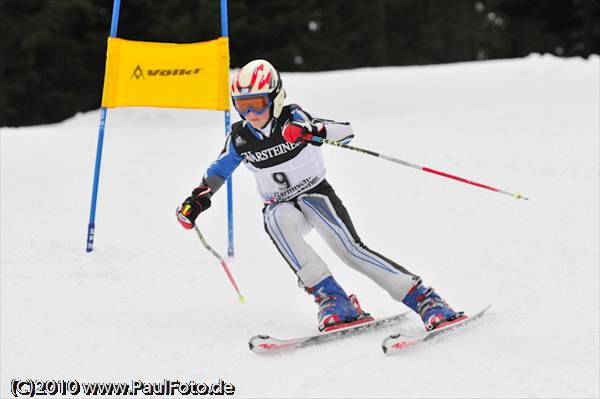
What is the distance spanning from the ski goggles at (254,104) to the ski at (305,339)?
54.8 inches

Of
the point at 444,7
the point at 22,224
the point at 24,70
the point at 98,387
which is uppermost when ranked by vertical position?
the point at 444,7

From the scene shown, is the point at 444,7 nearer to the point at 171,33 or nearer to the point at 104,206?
the point at 171,33

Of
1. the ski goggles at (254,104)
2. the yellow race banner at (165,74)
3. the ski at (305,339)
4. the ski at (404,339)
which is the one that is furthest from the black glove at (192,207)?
the yellow race banner at (165,74)

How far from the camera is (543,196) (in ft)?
26.3

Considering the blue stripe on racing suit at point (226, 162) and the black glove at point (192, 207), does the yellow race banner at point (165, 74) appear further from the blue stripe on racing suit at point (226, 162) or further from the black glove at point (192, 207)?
the black glove at point (192, 207)

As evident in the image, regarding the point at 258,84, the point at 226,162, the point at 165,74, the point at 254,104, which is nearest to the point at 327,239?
the point at 226,162

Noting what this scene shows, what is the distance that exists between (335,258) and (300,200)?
1.97 meters

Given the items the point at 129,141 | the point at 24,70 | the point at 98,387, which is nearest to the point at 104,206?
the point at 129,141

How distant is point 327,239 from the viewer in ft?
16.9

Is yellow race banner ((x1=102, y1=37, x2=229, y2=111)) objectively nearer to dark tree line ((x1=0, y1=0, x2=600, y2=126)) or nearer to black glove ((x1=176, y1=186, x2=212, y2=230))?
black glove ((x1=176, y1=186, x2=212, y2=230))

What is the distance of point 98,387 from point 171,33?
2101cm

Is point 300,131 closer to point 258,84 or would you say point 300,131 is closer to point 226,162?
point 258,84

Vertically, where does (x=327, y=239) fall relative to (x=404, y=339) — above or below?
above

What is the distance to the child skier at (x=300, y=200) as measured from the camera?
4910mm
